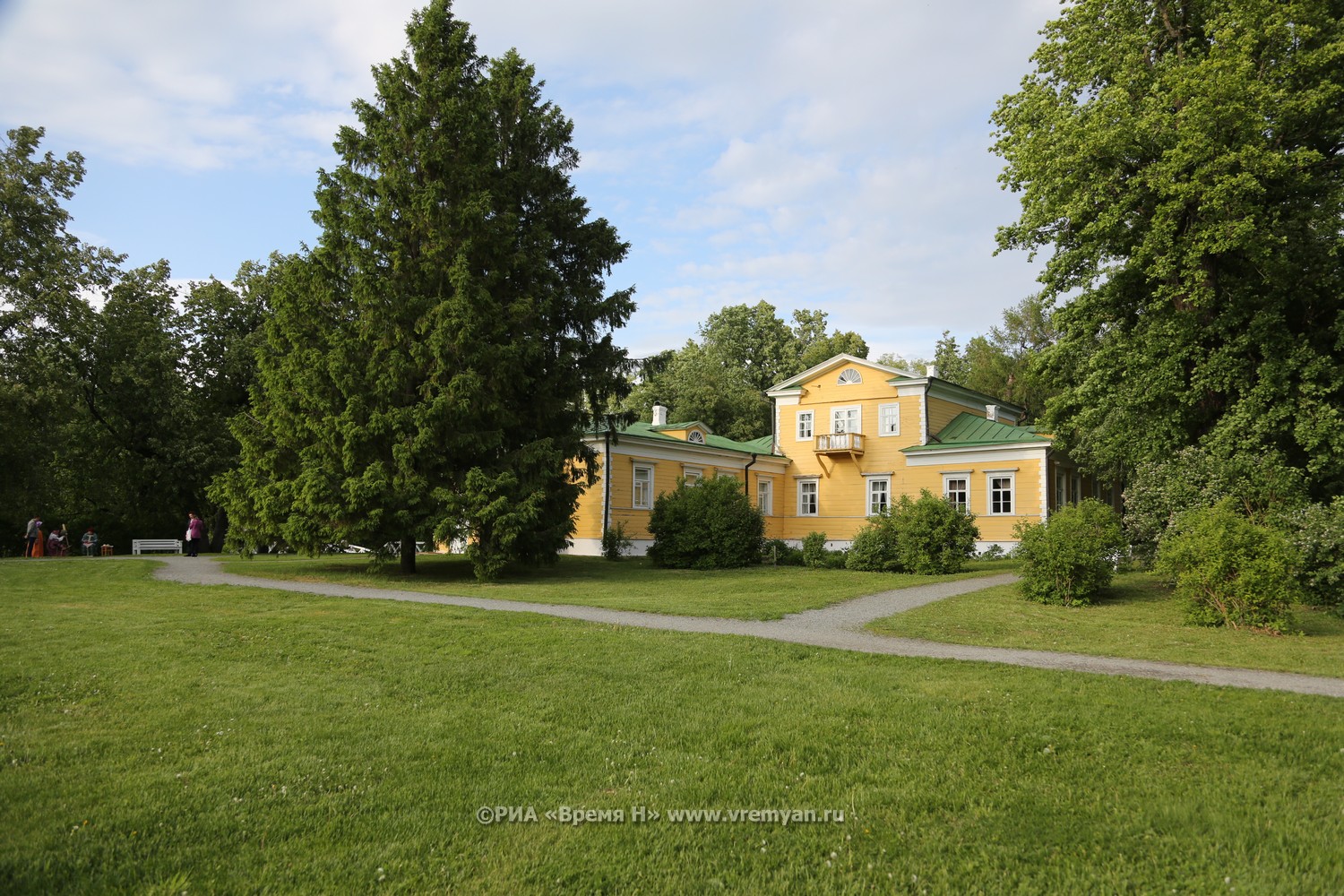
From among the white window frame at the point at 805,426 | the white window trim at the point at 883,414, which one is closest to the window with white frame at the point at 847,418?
the white window trim at the point at 883,414

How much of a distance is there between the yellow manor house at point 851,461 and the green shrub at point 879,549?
282 inches

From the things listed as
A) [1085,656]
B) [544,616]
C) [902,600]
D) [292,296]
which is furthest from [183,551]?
[1085,656]

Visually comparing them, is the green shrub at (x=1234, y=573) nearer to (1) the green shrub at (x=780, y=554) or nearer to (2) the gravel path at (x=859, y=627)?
(2) the gravel path at (x=859, y=627)

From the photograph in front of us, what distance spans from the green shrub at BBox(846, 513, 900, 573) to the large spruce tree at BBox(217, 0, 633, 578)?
8852mm

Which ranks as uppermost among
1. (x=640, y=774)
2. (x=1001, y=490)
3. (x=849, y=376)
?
(x=849, y=376)

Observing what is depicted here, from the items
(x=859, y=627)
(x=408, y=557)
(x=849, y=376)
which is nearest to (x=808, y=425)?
(x=849, y=376)

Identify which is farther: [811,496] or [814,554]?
[811,496]

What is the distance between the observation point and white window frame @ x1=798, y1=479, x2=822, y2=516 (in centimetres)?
3900

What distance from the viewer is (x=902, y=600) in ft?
52.6

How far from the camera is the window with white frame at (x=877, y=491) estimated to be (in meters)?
36.8

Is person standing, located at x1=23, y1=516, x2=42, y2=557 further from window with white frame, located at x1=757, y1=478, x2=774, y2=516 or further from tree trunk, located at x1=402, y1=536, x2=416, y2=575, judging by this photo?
window with white frame, located at x1=757, y1=478, x2=774, y2=516

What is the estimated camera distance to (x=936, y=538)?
75.2 ft

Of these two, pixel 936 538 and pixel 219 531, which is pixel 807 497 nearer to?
pixel 936 538

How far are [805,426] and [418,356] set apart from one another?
23.6 meters
